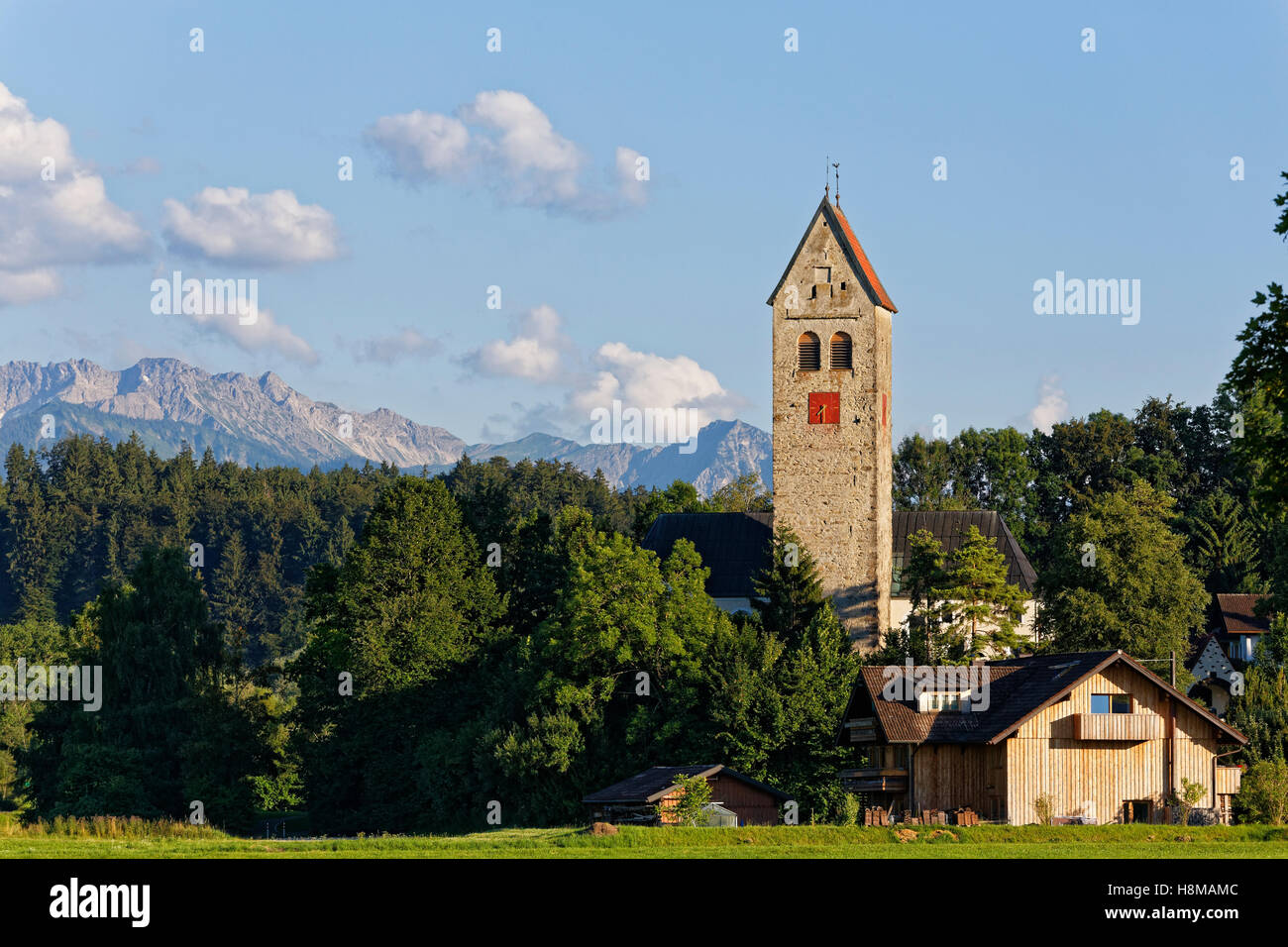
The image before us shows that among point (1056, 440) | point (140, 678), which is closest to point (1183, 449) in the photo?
point (1056, 440)

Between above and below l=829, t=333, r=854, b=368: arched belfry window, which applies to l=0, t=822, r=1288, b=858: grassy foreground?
below

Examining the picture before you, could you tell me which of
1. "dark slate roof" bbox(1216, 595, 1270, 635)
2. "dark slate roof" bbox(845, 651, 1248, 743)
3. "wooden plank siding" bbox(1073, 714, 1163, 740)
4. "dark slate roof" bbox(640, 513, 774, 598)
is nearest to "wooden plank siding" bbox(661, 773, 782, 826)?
"dark slate roof" bbox(845, 651, 1248, 743)

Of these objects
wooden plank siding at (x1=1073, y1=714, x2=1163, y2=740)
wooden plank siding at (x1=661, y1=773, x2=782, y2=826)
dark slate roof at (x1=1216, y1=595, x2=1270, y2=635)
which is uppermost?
dark slate roof at (x1=1216, y1=595, x2=1270, y2=635)

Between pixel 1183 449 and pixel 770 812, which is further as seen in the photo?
pixel 1183 449

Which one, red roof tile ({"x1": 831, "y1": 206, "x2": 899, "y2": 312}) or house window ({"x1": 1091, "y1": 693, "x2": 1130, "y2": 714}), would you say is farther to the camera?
red roof tile ({"x1": 831, "y1": 206, "x2": 899, "y2": 312})

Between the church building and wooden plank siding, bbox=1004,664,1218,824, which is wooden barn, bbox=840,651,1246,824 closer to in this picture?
wooden plank siding, bbox=1004,664,1218,824

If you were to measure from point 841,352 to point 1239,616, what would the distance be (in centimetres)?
3070

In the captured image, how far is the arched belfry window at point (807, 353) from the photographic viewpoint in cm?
8169

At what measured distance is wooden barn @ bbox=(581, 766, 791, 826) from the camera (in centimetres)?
5584

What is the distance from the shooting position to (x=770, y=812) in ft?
198

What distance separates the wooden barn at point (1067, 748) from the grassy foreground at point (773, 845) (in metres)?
4.23

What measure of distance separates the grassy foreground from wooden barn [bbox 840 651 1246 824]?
4225 millimetres
